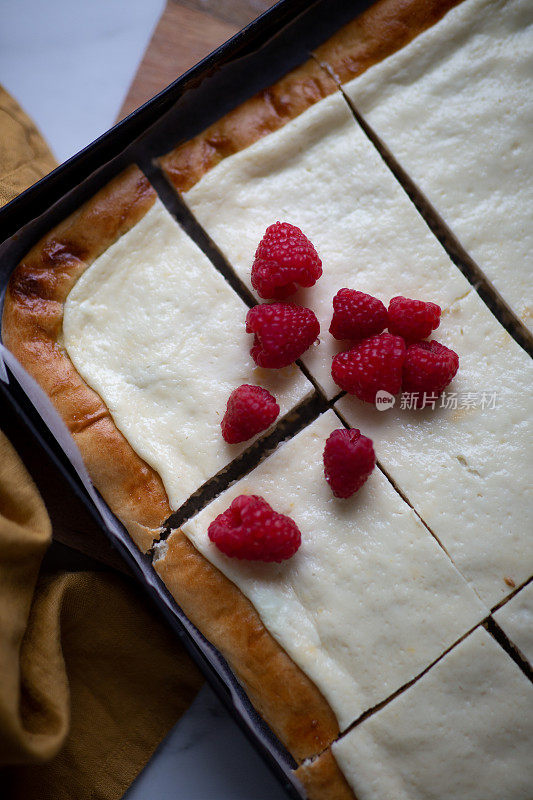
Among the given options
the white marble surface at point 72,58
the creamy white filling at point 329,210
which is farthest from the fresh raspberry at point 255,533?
the white marble surface at point 72,58

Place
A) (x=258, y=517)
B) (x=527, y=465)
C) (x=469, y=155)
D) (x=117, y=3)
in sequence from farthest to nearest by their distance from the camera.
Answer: (x=117, y=3) → (x=469, y=155) → (x=527, y=465) → (x=258, y=517)

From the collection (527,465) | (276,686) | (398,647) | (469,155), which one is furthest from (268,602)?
(469,155)

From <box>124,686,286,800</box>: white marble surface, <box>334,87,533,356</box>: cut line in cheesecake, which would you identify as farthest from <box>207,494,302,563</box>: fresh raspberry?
<box>334,87,533,356</box>: cut line in cheesecake

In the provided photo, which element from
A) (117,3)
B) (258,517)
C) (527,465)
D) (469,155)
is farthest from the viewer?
(117,3)

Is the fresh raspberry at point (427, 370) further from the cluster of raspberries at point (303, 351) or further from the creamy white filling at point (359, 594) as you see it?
the creamy white filling at point (359, 594)

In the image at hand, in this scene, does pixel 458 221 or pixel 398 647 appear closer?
pixel 398 647

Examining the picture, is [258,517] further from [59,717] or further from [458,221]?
[458,221]

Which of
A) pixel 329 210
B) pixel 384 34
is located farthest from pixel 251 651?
pixel 384 34

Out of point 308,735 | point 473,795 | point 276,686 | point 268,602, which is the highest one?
point 268,602
